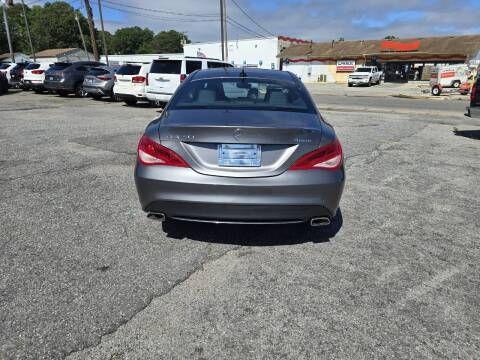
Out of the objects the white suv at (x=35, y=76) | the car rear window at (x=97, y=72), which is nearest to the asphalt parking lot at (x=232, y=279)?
the car rear window at (x=97, y=72)

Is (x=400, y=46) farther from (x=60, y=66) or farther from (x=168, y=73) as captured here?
(x=168, y=73)

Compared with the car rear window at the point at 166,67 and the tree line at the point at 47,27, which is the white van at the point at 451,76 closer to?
the car rear window at the point at 166,67

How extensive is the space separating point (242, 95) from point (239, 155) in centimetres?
121

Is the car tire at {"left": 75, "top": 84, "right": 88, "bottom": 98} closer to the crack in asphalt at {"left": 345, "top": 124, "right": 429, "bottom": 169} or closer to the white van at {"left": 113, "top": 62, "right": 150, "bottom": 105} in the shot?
the white van at {"left": 113, "top": 62, "right": 150, "bottom": 105}

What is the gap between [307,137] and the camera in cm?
321

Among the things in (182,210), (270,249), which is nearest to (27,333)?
(182,210)

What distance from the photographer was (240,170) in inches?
123

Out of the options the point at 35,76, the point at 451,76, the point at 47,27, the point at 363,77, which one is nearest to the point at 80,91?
the point at 35,76

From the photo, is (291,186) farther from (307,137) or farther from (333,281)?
(333,281)

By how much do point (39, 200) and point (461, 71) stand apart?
3343 cm

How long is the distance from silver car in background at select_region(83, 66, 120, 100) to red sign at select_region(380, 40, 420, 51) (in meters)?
42.8

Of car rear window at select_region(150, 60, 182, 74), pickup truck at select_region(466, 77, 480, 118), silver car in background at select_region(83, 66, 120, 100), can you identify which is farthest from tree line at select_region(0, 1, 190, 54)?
pickup truck at select_region(466, 77, 480, 118)

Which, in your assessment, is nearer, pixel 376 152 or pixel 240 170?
pixel 240 170

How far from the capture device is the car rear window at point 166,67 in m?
14.1
